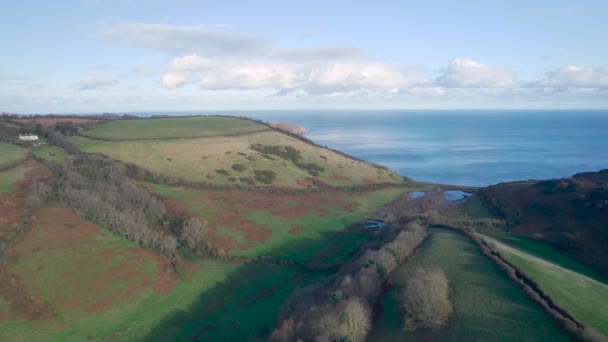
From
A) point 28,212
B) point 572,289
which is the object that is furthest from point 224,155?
point 572,289

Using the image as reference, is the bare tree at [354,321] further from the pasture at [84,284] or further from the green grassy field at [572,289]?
the pasture at [84,284]

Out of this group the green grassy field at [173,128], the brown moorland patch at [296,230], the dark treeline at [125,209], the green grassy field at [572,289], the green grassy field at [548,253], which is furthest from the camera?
the green grassy field at [173,128]

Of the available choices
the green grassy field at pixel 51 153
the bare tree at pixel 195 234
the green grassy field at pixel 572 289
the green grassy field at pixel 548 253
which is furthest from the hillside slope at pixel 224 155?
the green grassy field at pixel 572 289

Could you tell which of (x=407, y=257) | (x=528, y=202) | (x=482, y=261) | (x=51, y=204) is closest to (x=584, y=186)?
(x=528, y=202)

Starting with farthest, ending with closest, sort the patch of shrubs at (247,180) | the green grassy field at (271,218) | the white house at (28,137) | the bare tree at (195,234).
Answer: the patch of shrubs at (247,180) < the white house at (28,137) < the green grassy field at (271,218) < the bare tree at (195,234)

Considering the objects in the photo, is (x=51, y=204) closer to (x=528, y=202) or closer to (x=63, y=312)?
(x=63, y=312)

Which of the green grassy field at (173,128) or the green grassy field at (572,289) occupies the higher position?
the green grassy field at (173,128)

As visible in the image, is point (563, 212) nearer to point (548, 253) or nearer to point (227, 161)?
point (548, 253)
